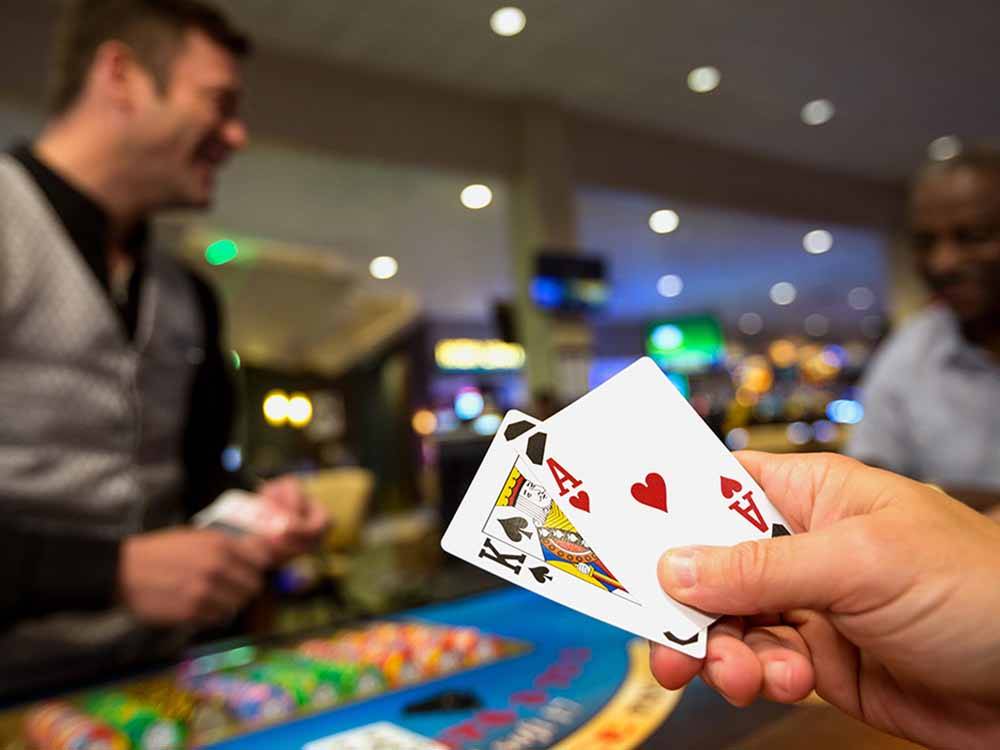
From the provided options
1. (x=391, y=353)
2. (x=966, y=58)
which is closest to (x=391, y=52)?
(x=966, y=58)

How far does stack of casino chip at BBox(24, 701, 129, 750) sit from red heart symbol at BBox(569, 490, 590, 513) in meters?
0.60

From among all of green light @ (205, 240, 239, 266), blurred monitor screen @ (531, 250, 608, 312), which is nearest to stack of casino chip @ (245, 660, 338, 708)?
blurred monitor screen @ (531, 250, 608, 312)

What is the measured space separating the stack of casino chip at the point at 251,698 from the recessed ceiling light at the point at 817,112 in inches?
249

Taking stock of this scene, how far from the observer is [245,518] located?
1.38m

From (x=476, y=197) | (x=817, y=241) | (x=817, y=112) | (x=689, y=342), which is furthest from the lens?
(x=689, y=342)

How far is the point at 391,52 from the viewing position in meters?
4.93

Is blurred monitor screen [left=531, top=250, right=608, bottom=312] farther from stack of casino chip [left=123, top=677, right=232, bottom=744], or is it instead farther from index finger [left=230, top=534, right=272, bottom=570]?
stack of casino chip [left=123, top=677, right=232, bottom=744]

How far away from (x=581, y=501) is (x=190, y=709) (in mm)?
604

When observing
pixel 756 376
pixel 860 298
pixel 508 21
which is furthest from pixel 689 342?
pixel 756 376

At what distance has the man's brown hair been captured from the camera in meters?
1.55

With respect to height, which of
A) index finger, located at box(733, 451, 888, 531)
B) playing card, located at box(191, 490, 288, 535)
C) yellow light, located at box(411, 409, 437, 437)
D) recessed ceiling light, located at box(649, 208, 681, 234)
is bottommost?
playing card, located at box(191, 490, 288, 535)

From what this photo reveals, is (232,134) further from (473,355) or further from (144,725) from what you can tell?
(473,355)

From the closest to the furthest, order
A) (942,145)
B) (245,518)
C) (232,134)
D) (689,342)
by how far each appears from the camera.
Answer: (245,518)
(232,134)
(942,145)
(689,342)

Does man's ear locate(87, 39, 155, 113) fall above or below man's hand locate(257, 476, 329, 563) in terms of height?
above
